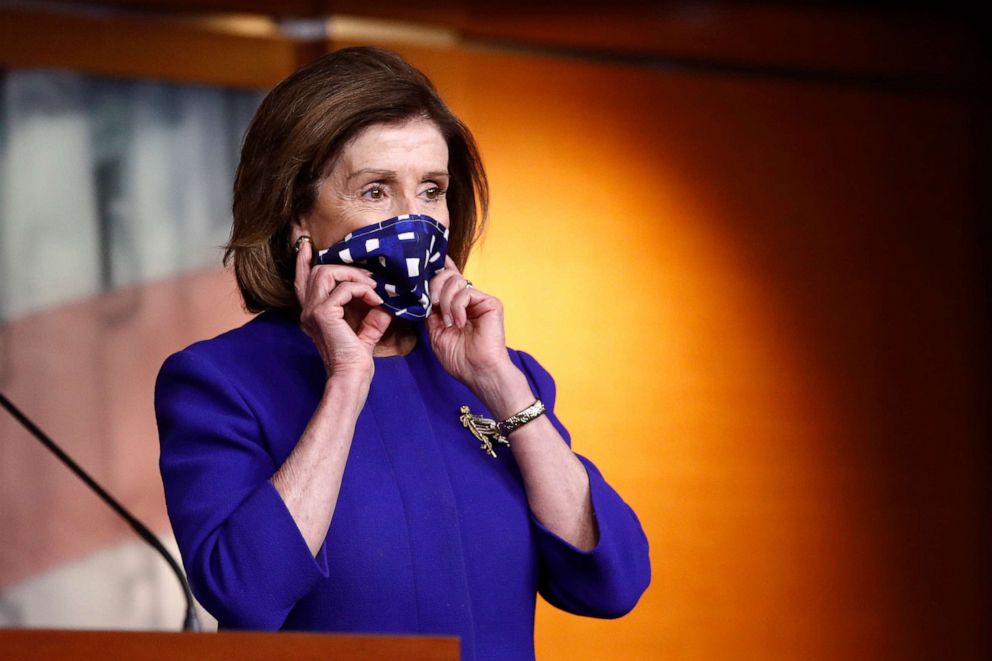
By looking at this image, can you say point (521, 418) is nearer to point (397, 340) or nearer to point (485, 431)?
point (485, 431)

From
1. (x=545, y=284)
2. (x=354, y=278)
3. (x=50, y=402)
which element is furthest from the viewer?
(x=545, y=284)

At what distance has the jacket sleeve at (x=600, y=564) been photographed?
1.78 meters

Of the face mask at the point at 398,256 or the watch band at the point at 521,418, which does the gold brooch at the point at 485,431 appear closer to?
the watch band at the point at 521,418

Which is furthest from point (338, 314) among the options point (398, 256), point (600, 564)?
point (600, 564)

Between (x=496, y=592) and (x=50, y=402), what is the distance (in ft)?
8.15

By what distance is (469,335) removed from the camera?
1861mm

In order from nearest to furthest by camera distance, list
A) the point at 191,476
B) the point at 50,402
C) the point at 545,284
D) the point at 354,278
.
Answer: the point at 191,476
the point at 354,278
the point at 50,402
the point at 545,284

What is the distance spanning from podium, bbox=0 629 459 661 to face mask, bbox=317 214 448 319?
778mm

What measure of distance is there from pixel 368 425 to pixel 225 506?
0.87ft

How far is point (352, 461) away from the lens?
174 cm

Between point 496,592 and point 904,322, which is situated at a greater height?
point 904,322

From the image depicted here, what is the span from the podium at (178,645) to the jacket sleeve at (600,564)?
0.72 metres

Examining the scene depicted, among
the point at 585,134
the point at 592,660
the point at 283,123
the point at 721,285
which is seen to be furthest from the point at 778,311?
the point at 283,123

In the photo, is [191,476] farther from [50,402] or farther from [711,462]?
[711,462]
